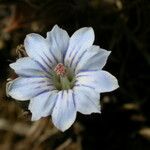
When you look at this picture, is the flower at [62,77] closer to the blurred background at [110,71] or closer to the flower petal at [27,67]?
the flower petal at [27,67]

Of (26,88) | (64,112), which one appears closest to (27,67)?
(26,88)

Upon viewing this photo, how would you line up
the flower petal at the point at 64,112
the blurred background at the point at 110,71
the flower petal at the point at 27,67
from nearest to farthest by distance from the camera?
the flower petal at the point at 64,112 < the flower petal at the point at 27,67 < the blurred background at the point at 110,71

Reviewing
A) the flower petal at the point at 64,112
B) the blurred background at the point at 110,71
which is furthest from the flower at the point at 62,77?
the blurred background at the point at 110,71

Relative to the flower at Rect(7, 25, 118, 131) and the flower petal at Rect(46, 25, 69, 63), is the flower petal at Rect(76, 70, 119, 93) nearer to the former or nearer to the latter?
the flower at Rect(7, 25, 118, 131)

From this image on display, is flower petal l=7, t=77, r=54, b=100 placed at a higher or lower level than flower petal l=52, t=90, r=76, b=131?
higher

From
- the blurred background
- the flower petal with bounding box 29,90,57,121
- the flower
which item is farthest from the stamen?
the blurred background

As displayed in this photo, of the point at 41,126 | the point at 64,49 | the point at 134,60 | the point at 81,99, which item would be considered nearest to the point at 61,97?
the point at 81,99

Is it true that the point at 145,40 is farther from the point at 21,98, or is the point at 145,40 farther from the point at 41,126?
the point at 21,98
